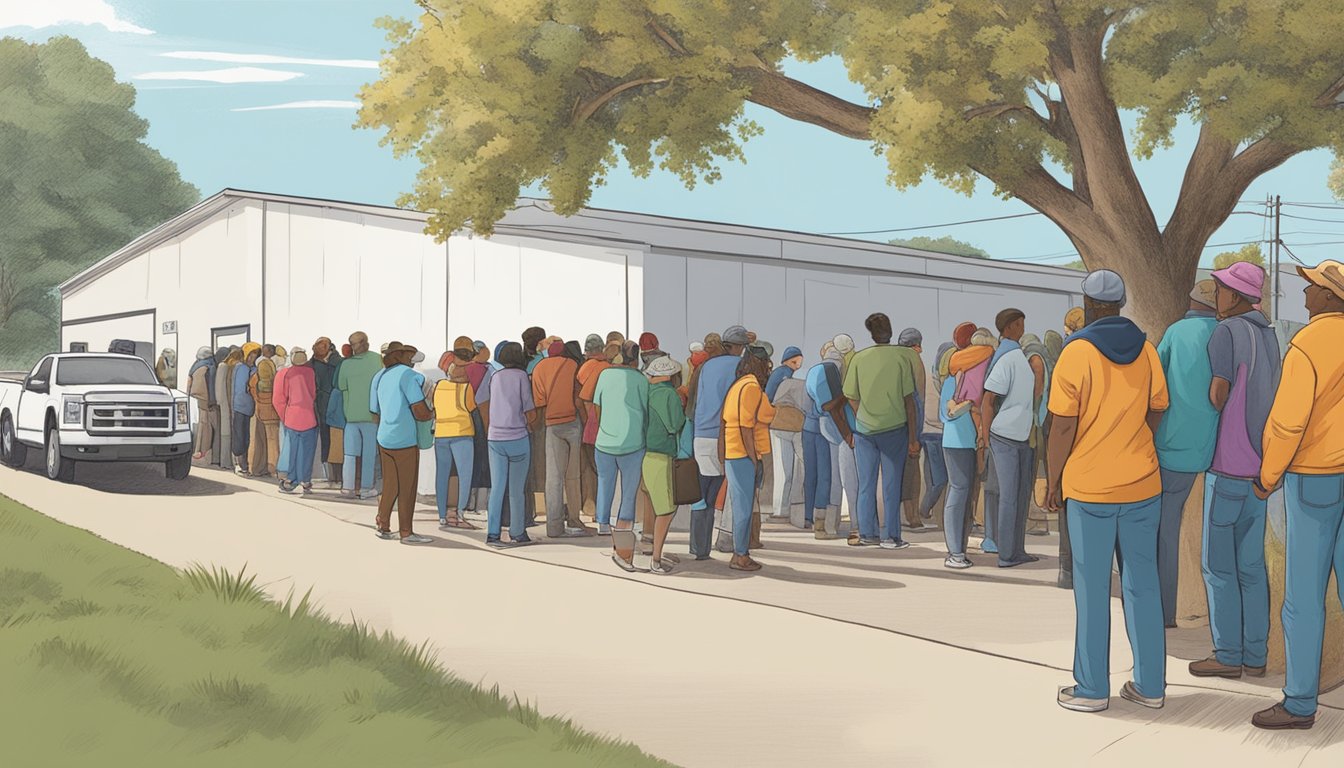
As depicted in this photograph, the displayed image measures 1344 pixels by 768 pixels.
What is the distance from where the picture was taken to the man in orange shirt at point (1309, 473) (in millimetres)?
6129

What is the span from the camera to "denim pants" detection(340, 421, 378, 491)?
1703cm

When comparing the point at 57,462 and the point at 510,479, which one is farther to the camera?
the point at 57,462

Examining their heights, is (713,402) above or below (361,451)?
above

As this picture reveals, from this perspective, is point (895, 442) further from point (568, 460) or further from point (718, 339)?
point (568, 460)

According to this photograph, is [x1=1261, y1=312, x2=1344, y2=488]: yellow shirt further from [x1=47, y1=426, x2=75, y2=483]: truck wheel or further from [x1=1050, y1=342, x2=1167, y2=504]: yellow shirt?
[x1=47, y1=426, x2=75, y2=483]: truck wheel

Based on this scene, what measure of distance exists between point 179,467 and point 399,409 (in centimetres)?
864

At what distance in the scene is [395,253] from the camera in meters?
A: 23.0

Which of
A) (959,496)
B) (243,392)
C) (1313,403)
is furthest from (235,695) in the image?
(243,392)

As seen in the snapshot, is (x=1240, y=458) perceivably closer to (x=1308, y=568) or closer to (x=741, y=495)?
(x=1308, y=568)

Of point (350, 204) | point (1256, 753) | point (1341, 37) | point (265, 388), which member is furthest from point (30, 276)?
point (1256, 753)

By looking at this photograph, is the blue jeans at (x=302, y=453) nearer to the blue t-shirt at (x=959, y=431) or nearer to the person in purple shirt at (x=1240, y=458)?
the blue t-shirt at (x=959, y=431)

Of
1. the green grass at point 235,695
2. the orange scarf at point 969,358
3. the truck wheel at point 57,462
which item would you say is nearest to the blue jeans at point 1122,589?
the green grass at point 235,695

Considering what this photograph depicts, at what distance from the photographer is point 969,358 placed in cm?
1176

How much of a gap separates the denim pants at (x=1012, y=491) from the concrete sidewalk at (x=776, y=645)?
0.98 ft
